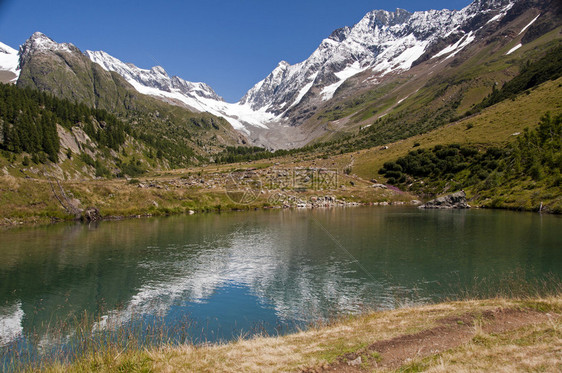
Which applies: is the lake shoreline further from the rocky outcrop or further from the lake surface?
the lake surface

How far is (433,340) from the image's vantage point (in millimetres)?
12883

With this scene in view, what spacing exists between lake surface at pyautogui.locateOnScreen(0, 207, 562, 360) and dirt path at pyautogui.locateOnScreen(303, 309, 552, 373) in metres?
6.80

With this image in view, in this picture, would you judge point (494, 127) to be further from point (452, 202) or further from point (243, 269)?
point (243, 269)

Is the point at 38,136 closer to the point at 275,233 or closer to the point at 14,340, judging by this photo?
the point at 275,233

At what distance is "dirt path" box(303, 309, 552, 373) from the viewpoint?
11281 millimetres

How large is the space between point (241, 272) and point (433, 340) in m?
20.8

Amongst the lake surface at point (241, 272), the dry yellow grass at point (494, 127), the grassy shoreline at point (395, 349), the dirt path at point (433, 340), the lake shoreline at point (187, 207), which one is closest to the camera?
the grassy shoreline at point (395, 349)

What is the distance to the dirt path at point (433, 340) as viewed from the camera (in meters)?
11.3

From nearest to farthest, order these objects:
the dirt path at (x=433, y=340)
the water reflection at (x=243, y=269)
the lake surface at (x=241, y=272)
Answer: the dirt path at (x=433, y=340) < the lake surface at (x=241, y=272) < the water reflection at (x=243, y=269)

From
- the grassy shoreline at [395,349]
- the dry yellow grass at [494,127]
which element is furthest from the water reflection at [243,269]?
the dry yellow grass at [494,127]

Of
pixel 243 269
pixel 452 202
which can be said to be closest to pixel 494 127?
pixel 452 202

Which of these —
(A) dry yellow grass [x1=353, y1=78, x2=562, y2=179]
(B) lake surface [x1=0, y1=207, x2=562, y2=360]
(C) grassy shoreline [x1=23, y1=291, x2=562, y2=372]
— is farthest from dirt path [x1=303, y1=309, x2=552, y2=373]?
(A) dry yellow grass [x1=353, y1=78, x2=562, y2=179]

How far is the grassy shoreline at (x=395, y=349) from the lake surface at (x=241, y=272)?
3.59 m

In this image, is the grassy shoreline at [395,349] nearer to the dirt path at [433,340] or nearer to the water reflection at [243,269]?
the dirt path at [433,340]
